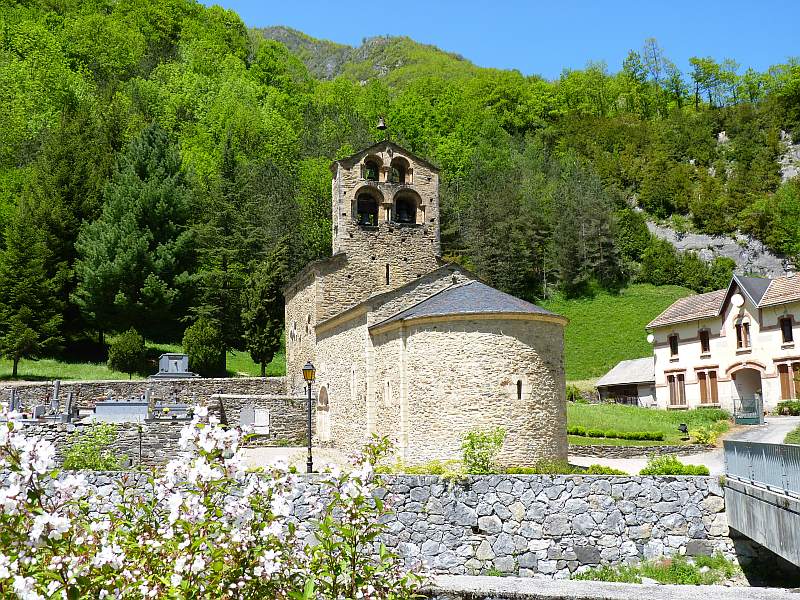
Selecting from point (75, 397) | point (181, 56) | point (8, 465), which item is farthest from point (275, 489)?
Answer: point (181, 56)

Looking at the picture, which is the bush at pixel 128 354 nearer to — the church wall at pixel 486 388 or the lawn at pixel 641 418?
the church wall at pixel 486 388

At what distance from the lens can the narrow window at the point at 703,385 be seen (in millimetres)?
36281

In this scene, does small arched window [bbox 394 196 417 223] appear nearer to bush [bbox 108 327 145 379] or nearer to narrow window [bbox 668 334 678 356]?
Result: bush [bbox 108 327 145 379]

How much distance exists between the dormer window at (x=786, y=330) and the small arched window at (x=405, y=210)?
18.8 meters

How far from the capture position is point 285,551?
4.87 metres

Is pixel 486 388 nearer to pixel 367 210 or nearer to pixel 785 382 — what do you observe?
pixel 367 210

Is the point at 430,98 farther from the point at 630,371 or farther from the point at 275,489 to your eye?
the point at 275,489

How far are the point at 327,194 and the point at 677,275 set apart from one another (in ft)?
92.0

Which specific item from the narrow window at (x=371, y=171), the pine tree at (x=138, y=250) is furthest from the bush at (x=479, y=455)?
the pine tree at (x=138, y=250)

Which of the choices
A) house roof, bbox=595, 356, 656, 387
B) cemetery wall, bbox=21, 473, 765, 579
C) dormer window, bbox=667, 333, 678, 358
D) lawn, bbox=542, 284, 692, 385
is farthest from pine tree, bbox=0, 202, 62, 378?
dormer window, bbox=667, 333, 678, 358

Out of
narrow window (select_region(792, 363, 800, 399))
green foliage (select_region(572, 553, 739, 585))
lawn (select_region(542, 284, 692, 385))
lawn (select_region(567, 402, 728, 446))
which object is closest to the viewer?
green foliage (select_region(572, 553, 739, 585))

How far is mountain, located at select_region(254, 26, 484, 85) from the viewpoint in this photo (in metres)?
115

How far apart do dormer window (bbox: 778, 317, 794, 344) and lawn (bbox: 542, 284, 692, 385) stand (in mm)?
11439

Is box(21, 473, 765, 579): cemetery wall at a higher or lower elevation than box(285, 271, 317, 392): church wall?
lower
